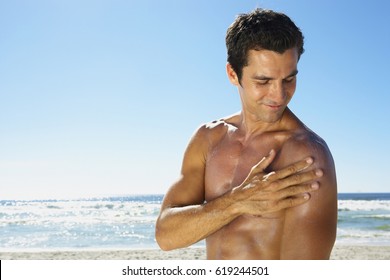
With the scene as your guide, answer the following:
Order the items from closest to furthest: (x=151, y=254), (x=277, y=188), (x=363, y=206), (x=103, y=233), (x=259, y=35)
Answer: (x=277, y=188) < (x=259, y=35) < (x=151, y=254) < (x=103, y=233) < (x=363, y=206)

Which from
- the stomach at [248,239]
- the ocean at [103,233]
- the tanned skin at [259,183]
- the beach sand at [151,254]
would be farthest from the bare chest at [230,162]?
the ocean at [103,233]

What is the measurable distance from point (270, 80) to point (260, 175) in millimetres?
344

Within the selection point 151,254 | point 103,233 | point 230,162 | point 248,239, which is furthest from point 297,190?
point 103,233

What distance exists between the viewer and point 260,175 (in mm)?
1720

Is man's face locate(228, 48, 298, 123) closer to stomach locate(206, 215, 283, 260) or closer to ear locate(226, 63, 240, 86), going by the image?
ear locate(226, 63, 240, 86)

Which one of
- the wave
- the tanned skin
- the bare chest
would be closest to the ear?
the tanned skin

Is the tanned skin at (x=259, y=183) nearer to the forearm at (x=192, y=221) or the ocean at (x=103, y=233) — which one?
the forearm at (x=192, y=221)

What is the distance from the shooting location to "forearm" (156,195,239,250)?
5.94ft

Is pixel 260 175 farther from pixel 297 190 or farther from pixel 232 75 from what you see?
pixel 232 75

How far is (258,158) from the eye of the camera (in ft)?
6.68
